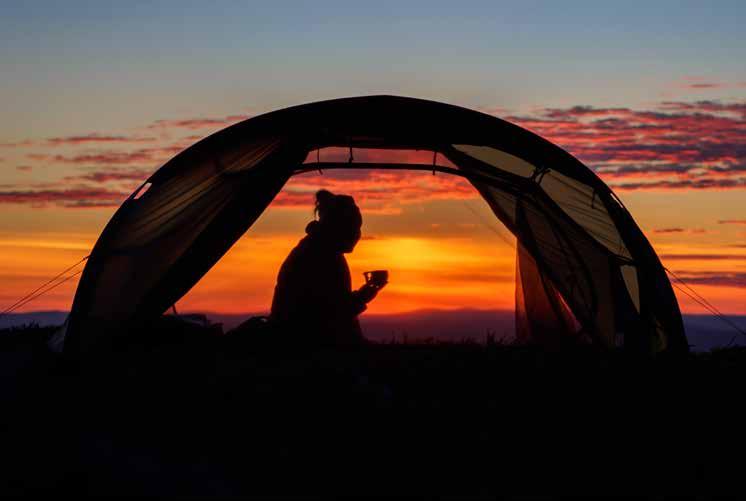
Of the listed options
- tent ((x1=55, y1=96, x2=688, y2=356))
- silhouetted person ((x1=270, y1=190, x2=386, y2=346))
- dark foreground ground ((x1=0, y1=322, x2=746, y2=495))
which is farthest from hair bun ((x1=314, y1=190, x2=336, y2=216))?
dark foreground ground ((x1=0, y1=322, x2=746, y2=495))

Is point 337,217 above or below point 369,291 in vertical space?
above

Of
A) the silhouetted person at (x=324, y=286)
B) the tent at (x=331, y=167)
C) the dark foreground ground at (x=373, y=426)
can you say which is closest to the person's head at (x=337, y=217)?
the silhouetted person at (x=324, y=286)

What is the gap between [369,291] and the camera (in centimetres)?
1004

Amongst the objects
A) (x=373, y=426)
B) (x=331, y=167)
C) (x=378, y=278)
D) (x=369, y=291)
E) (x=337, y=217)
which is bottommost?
(x=373, y=426)

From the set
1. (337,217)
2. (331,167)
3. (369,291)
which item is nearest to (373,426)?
(369,291)

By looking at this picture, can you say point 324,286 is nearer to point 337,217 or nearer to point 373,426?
point 337,217

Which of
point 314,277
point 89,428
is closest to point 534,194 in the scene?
point 314,277

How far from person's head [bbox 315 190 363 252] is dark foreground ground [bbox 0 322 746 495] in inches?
68.8

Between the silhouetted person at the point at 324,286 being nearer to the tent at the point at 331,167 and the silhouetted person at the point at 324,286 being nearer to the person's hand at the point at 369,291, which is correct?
the person's hand at the point at 369,291

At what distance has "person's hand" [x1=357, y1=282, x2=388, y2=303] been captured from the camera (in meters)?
9.98

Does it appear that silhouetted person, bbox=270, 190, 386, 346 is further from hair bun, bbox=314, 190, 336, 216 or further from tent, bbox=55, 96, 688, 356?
tent, bbox=55, 96, 688, 356

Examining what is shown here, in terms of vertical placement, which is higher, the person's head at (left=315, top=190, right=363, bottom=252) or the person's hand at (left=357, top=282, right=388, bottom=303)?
the person's head at (left=315, top=190, right=363, bottom=252)

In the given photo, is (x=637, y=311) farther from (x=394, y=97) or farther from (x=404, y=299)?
(x=394, y=97)

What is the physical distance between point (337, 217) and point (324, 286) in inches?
27.7
